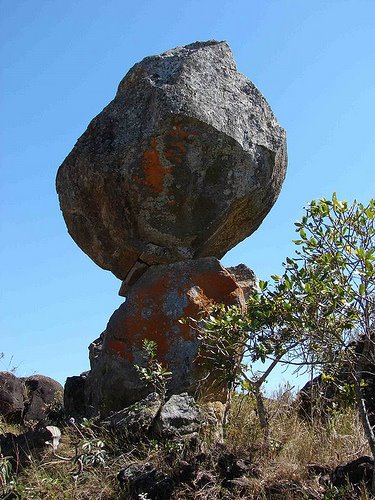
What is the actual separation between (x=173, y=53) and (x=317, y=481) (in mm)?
4635

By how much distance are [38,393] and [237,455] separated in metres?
6.94

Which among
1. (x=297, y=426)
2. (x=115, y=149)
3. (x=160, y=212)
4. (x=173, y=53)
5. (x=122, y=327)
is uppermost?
(x=173, y=53)

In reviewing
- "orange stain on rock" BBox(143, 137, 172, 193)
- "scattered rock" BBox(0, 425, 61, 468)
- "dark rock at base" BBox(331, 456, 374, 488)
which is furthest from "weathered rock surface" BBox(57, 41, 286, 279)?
"dark rock at base" BBox(331, 456, 374, 488)

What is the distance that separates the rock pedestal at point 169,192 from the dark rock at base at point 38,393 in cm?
390

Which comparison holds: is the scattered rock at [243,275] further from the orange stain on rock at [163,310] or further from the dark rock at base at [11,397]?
the dark rock at base at [11,397]

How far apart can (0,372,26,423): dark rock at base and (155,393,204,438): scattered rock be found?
578 centimetres

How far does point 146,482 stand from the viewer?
544cm

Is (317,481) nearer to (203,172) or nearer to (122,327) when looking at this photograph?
(122,327)

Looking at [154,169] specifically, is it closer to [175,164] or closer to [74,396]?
[175,164]

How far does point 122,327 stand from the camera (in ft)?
23.4

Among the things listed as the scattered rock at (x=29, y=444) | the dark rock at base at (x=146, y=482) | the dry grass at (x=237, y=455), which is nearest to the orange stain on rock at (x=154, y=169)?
the dry grass at (x=237, y=455)

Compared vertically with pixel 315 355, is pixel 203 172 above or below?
above

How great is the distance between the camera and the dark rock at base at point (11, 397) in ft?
37.5

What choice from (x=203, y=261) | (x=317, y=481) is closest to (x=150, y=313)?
(x=203, y=261)
